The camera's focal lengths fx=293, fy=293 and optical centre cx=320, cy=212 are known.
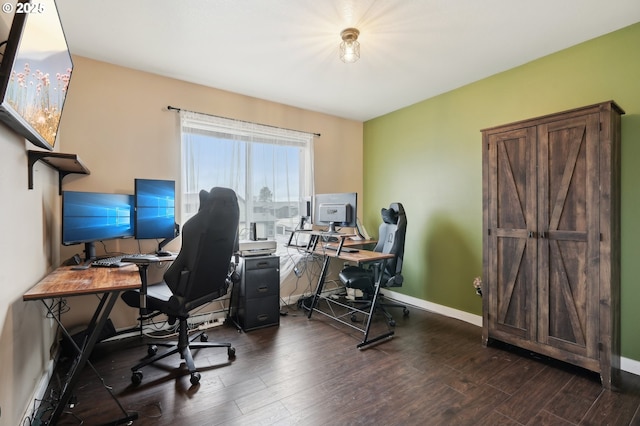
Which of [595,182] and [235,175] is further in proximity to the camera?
[235,175]

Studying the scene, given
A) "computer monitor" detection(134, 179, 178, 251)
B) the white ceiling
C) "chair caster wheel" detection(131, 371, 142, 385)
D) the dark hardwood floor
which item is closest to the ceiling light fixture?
the white ceiling

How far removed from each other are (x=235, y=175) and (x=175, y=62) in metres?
1.25

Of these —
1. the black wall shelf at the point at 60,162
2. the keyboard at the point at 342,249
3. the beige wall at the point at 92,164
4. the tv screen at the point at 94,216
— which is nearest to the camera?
the beige wall at the point at 92,164

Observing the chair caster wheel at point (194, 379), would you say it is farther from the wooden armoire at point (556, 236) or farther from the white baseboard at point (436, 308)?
the white baseboard at point (436, 308)

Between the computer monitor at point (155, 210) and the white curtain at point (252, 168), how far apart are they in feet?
0.85

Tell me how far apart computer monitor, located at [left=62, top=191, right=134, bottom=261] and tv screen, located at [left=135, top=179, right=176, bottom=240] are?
0.09 metres

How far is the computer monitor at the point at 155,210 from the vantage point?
8.78 ft

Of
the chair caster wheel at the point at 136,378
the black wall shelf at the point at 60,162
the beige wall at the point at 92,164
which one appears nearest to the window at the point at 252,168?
the beige wall at the point at 92,164

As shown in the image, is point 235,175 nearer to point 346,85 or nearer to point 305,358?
point 346,85

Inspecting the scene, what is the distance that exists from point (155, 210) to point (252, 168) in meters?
1.20

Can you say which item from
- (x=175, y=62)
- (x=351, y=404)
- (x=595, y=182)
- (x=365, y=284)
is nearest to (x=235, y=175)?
(x=175, y=62)

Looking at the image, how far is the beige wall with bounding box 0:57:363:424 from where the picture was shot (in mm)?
1407

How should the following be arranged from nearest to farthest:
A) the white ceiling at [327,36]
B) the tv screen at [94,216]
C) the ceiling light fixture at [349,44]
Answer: the white ceiling at [327,36] < the tv screen at [94,216] < the ceiling light fixture at [349,44]

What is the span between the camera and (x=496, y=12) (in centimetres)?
206
